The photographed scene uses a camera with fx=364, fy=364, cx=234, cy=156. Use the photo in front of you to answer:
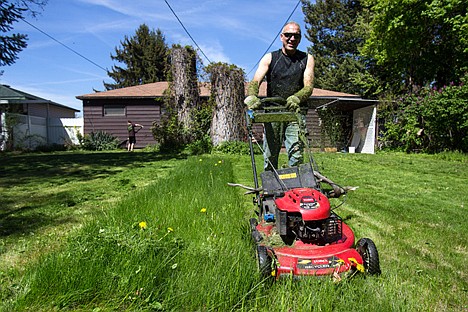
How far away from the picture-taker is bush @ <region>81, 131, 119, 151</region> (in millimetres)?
17734

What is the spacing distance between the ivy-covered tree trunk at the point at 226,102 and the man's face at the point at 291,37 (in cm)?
896

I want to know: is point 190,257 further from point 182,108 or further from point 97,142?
point 97,142

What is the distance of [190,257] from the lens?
2195 mm

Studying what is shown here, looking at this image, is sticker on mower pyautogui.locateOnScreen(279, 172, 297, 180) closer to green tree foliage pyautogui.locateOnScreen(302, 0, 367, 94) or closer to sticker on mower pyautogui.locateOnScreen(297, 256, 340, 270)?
sticker on mower pyautogui.locateOnScreen(297, 256, 340, 270)

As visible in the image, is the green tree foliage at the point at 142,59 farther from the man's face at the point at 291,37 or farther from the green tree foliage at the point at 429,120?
the man's face at the point at 291,37

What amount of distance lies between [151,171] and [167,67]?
23.6ft

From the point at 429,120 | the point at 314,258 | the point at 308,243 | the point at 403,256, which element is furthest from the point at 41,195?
the point at 429,120

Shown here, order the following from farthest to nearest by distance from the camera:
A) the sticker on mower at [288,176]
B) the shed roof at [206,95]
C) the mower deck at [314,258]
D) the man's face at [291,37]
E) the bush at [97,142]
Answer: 1. the bush at [97,142]
2. the shed roof at [206,95]
3. the man's face at [291,37]
4. the sticker on mower at [288,176]
5. the mower deck at [314,258]

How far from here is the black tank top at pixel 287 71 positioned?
12.5 feet

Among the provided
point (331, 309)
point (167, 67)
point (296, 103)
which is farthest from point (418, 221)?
point (167, 67)

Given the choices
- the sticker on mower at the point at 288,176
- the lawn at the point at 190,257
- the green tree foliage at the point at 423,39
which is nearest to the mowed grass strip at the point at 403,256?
the lawn at the point at 190,257

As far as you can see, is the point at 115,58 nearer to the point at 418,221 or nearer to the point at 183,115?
the point at 183,115

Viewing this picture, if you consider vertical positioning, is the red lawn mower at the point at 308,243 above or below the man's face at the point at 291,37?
below

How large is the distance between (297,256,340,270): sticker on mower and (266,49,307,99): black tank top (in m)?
2.15
